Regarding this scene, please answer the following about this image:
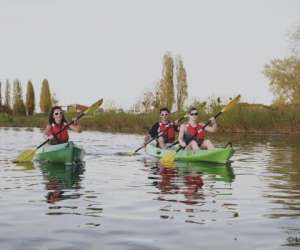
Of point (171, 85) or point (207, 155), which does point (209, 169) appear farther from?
point (171, 85)

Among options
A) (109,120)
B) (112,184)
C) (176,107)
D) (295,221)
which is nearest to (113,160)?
(112,184)

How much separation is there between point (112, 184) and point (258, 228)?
4315 mm

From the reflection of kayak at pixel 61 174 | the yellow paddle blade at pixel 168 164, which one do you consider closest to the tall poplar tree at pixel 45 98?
the yellow paddle blade at pixel 168 164

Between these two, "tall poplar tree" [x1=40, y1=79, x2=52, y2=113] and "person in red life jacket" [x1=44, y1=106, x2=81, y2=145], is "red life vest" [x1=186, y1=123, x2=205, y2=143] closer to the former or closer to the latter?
"person in red life jacket" [x1=44, y1=106, x2=81, y2=145]

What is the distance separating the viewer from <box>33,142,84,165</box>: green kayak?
14031 millimetres

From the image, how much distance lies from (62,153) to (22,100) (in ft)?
190

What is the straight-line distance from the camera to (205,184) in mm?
10180

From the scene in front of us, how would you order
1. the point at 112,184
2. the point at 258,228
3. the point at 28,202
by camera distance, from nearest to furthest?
1. the point at 258,228
2. the point at 28,202
3. the point at 112,184

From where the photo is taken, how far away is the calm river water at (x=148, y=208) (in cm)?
560

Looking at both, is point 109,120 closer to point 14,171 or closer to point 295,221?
point 14,171

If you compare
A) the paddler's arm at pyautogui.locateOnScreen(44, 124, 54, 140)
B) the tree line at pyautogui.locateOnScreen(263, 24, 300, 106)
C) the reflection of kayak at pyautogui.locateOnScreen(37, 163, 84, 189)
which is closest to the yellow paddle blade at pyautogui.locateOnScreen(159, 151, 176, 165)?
the reflection of kayak at pyautogui.locateOnScreen(37, 163, 84, 189)

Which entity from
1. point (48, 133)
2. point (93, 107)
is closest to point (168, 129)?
point (93, 107)

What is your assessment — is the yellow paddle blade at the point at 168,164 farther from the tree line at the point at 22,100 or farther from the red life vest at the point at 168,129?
the tree line at the point at 22,100

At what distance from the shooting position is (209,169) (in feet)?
43.1
